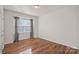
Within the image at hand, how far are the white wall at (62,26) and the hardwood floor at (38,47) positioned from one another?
62 millimetres

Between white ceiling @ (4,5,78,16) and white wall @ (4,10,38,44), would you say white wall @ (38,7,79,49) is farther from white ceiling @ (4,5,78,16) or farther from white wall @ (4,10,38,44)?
white wall @ (4,10,38,44)

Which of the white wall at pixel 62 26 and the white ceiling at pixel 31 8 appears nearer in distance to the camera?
the white ceiling at pixel 31 8

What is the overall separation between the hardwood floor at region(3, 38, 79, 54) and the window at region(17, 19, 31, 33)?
5.7 inches

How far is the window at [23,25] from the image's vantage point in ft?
3.21

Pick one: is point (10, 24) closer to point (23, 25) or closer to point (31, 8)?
point (23, 25)

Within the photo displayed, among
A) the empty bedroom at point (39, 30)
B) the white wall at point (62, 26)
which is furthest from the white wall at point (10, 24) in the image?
the white wall at point (62, 26)

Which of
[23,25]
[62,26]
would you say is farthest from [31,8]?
[62,26]

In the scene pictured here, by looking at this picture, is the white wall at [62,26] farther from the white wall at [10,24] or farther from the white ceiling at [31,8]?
the white wall at [10,24]

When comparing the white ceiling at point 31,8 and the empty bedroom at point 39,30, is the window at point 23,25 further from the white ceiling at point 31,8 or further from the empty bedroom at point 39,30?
the white ceiling at point 31,8

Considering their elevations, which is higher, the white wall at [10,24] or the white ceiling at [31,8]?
the white ceiling at [31,8]

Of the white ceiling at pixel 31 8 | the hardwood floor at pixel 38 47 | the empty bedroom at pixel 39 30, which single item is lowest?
the hardwood floor at pixel 38 47
